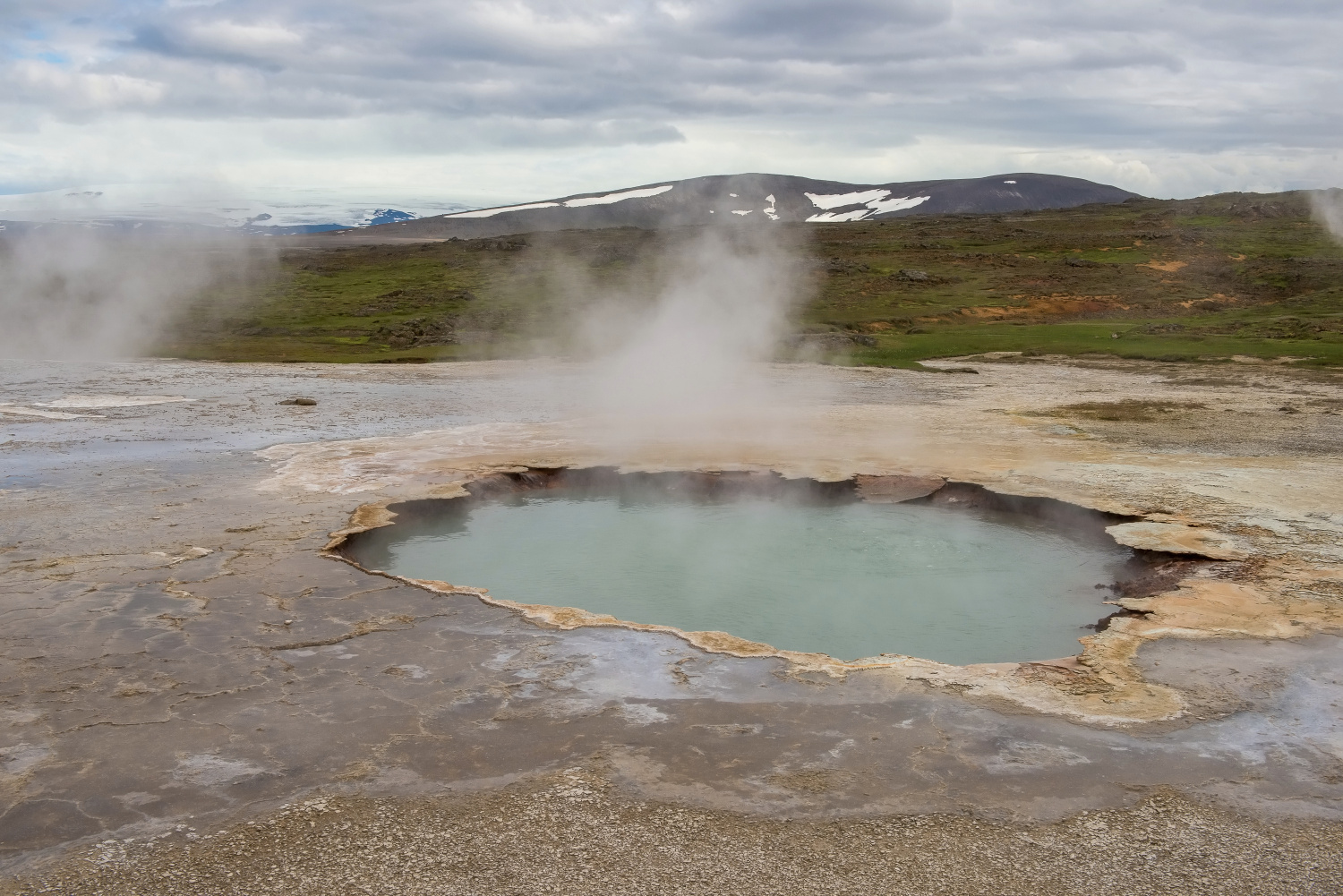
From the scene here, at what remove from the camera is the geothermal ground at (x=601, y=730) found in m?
4.24

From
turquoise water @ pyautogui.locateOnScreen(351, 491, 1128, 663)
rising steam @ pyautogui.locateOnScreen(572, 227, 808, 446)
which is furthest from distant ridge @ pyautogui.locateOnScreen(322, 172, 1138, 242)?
turquoise water @ pyautogui.locateOnScreen(351, 491, 1128, 663)

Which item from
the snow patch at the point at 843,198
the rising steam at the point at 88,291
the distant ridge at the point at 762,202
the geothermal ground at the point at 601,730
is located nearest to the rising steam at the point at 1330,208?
the distant ridge at the point at 762,202

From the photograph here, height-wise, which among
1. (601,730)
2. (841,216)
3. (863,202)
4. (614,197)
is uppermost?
(614,197)

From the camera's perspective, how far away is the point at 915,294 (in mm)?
38938

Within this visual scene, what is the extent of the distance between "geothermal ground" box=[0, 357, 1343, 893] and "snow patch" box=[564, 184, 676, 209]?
10346cm

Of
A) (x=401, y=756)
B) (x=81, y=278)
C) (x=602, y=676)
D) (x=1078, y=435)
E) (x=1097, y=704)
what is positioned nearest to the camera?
(x=401, y=756)

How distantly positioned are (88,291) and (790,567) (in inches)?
1263

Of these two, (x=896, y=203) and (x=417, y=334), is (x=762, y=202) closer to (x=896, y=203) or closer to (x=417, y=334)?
(x=896, y=203)

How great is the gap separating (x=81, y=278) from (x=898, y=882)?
36.9 meters

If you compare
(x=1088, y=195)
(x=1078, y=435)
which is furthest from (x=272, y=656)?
(x=1088, y=195)

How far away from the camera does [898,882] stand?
13.4 feet

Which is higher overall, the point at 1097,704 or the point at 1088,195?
the point at 1088,195

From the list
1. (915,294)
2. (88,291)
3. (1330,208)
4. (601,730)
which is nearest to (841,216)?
(1330,208)

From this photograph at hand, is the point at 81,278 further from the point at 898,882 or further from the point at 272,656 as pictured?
the point at 898,882
